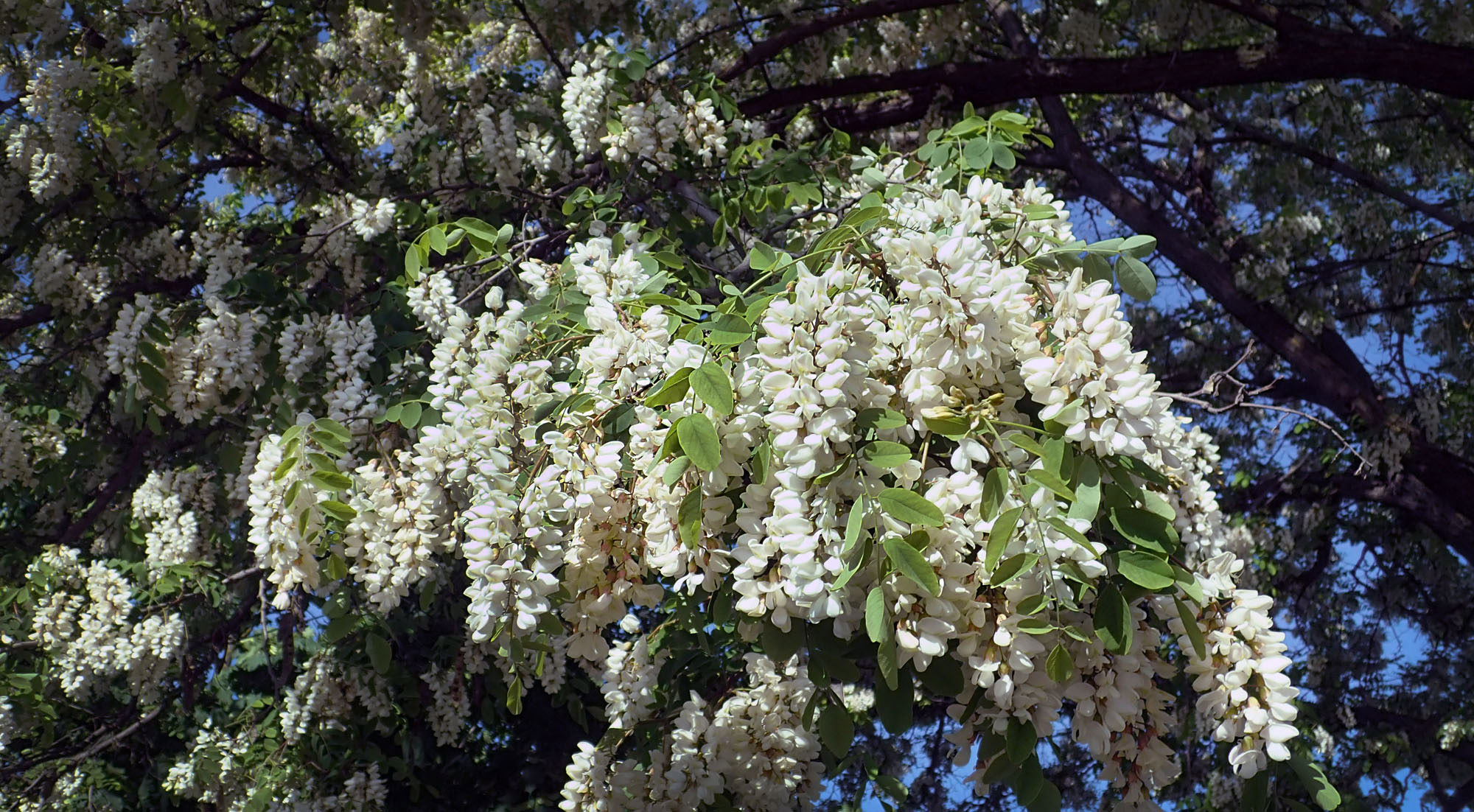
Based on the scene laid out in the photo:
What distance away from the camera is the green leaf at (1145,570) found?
1403 millimetres

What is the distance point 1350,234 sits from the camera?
6.41 m

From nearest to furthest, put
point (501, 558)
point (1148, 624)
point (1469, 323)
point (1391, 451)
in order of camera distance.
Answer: point (1148, 624) < point (501, 558) < point (1391, 451) < point (1469, 323)

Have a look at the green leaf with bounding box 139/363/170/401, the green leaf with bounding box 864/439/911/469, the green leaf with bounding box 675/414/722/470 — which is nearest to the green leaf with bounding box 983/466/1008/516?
the green leaf with bounding box 864/439/911/469

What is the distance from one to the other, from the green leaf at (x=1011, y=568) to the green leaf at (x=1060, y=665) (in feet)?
0.37

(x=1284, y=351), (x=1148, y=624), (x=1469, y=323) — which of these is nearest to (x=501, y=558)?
(x=1148, y=624)

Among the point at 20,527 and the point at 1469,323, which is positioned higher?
the point at 1469,323

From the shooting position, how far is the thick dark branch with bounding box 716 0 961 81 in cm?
443

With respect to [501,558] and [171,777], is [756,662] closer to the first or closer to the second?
[501,558]

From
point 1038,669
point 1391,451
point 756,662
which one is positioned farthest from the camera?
point 1391,451

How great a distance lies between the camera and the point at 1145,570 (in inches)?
56.1

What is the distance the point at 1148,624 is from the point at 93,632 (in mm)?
3537

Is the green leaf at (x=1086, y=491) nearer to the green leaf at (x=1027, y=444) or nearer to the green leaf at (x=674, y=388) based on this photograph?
the green leaf at (x=1027, y=444)

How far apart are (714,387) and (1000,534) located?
46cm

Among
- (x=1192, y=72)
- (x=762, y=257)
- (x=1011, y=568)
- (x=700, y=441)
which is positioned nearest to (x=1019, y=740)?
(x=1011, y=568)
